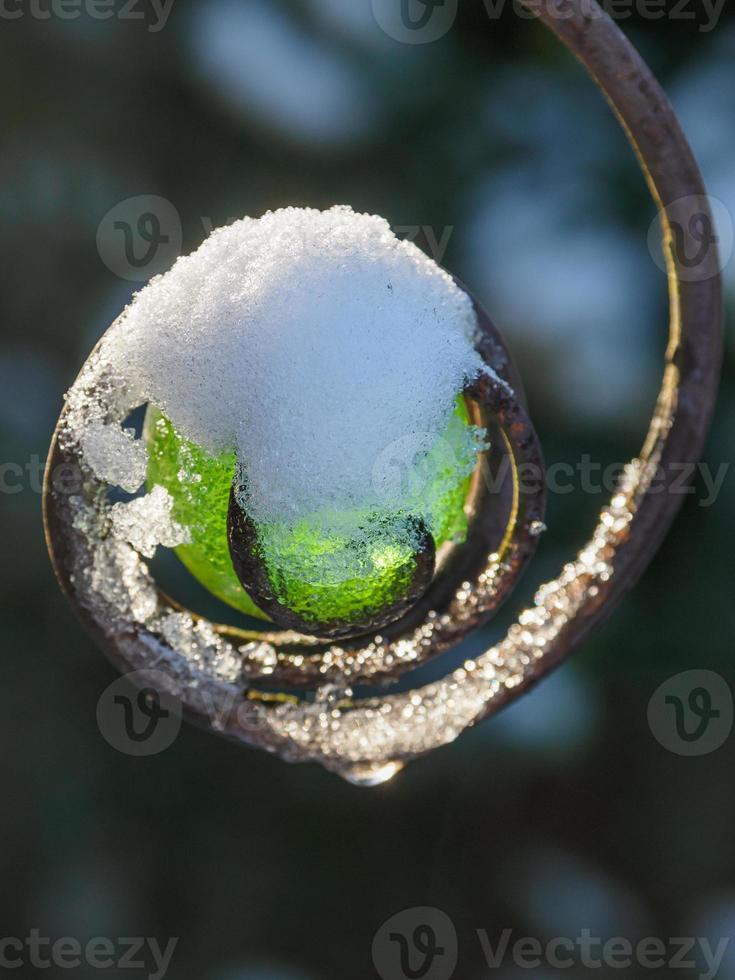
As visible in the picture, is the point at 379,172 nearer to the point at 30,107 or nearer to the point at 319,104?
the point at 319,104

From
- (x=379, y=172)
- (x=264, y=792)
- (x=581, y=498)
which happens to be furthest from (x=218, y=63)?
(x=264, y=792)
